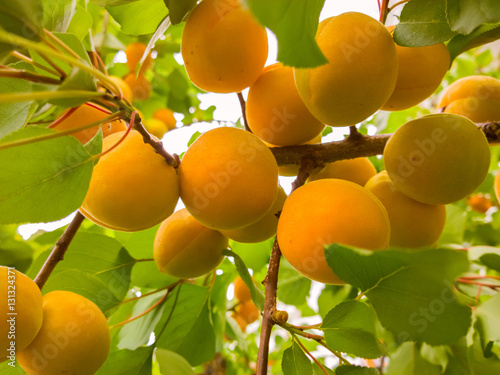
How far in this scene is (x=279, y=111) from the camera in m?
0.62

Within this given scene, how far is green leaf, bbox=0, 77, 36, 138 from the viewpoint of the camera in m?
0.49

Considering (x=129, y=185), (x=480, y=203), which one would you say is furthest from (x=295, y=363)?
(x=480, y=203)

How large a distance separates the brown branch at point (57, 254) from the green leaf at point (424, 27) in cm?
52

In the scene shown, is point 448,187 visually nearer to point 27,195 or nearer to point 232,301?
point 27,195

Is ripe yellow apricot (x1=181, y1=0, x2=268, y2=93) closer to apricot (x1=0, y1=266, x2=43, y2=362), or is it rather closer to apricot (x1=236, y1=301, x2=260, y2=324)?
apricot (x1=0, y1=266, x2=43, y2=362)

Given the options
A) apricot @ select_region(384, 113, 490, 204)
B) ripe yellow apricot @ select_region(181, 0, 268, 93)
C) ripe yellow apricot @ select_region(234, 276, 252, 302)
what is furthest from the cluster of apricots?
ripe yellow apricot @ select_region(234, 276, 252, 302)

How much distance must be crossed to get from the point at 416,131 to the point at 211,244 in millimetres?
348

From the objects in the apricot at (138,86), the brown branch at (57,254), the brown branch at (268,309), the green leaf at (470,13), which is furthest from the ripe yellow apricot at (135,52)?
the green leaf at (470,13)

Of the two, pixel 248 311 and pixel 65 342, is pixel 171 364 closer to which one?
pixel 65 342

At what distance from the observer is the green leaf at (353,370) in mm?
487

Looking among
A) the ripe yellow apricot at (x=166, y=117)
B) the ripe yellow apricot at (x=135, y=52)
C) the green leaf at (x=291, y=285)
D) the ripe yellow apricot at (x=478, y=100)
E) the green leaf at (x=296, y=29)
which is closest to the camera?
the green leaf at (x=296, y=29)

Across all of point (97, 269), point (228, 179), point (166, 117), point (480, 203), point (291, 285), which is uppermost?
point (228, 179)

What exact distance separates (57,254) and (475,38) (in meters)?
0.64

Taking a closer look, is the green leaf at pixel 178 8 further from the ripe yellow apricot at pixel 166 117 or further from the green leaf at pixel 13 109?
the ripe yellow apricot at pixel 166 117
